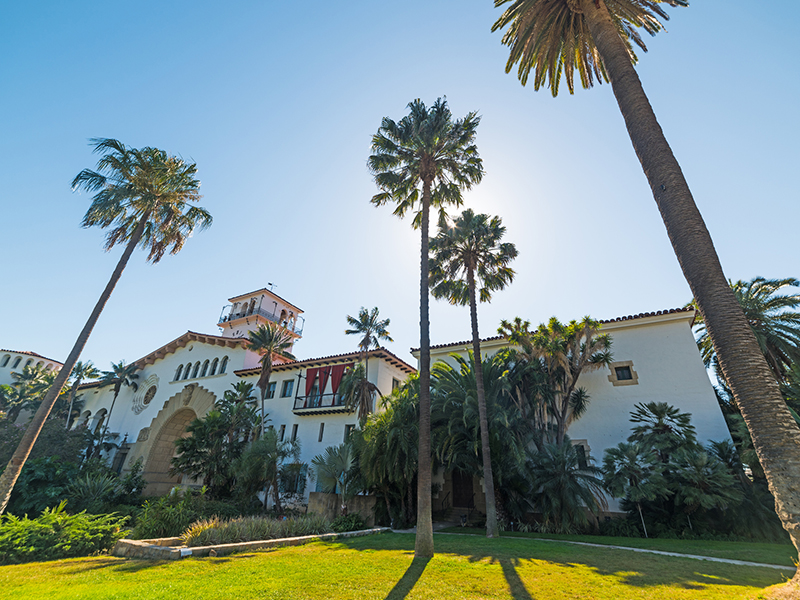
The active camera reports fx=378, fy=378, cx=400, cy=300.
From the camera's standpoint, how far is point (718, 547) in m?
12.5

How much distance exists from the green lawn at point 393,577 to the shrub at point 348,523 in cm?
653

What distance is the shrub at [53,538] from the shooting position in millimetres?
10820

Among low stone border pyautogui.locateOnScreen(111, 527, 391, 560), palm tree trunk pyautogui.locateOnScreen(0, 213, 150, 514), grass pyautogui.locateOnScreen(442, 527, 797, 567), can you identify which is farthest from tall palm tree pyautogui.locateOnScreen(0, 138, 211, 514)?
grass pyautogui.locateOnScreen(442, 527, 797, 567)

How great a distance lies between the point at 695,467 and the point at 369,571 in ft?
47.1

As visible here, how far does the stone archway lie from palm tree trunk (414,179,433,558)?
85.3 feet

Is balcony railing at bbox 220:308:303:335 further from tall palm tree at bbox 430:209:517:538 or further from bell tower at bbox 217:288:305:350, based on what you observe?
tall palm tree at bbox 430:209:517:538

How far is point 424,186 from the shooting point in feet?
47.7

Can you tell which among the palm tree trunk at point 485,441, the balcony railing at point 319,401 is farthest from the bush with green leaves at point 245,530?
the balcony railing at point 319,401

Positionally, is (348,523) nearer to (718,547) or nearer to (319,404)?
(319,404)

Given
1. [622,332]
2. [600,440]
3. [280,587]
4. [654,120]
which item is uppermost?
[622,332]

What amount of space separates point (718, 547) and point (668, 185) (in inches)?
508

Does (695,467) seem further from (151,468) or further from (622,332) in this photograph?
(151,468)

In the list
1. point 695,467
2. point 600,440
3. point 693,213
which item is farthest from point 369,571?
point 600,440

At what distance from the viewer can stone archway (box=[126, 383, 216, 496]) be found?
3164 centimetres
